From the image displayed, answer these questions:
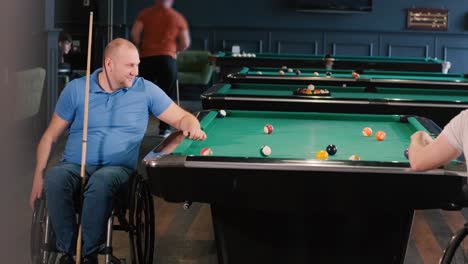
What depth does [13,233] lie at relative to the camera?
164 inches

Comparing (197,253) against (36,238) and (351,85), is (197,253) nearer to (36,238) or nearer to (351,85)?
(36,238)

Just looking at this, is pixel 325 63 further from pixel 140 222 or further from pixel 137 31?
pixel 140 222

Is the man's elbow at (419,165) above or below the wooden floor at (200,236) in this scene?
above

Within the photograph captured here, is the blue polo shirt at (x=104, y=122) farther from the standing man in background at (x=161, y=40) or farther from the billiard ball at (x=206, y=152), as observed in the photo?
the standing man in background at (x=161, y=40)

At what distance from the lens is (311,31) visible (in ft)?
36.0

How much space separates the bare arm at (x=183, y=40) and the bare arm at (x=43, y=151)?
185 inches

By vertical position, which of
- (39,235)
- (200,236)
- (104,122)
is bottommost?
(200,236)

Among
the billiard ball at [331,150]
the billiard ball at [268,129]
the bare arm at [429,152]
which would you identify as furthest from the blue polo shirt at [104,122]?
the bare arm at [429,152]

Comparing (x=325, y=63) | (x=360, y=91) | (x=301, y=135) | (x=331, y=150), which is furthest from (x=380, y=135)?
(x=325, y=63)

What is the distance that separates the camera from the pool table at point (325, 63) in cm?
809

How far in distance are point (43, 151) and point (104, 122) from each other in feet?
0.91

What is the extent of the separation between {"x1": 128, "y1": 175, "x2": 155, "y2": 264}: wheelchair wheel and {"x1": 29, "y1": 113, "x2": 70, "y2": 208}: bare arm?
0.37m

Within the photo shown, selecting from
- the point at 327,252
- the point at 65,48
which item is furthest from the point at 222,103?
the point at 65,48

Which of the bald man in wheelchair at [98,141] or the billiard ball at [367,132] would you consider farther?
the billiard ball at [367,132]
